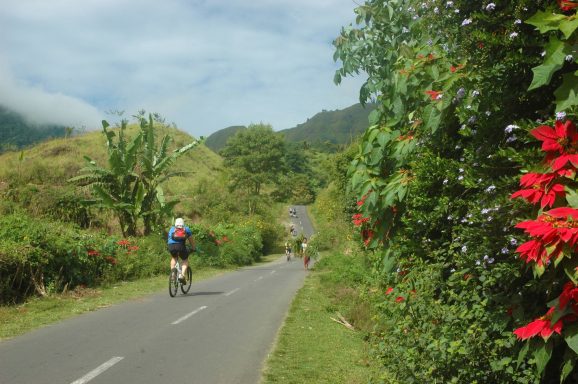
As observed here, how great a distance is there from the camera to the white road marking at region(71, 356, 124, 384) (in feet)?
19.3

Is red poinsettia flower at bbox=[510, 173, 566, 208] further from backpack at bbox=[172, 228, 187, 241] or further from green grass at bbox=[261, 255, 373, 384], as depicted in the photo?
backpack at bbox=[172, 228, 187, 241]

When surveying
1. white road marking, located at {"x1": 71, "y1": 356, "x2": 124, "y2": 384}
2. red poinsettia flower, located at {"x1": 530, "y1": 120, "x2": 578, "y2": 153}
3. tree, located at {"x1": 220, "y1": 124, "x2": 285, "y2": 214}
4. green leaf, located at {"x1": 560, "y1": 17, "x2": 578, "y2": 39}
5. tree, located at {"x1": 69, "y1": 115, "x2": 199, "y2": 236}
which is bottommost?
white road marking, located at {"x1": 71, "y1": 356, "x2": 124, "y2": 384}

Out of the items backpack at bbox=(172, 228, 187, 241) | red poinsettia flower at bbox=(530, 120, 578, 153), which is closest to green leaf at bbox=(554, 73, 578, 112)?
red poinsettia flower at bbox=(530, 120, 578, 153)

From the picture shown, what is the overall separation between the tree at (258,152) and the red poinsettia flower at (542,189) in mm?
78501

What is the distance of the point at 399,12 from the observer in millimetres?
5172

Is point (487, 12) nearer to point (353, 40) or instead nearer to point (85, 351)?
point (353, 40)

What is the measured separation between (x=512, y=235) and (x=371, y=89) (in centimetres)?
252

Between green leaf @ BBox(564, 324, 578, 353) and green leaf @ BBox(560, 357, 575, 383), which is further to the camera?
green leaf @ BBox(560, 357, 575, 383)

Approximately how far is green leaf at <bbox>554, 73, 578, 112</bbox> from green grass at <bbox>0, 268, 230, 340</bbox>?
8758mm

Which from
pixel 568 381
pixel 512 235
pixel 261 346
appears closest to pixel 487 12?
pixel 512 235

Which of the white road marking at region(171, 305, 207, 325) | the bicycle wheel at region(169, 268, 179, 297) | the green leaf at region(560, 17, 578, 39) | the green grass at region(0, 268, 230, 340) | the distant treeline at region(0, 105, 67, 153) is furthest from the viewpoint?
the distant treeline at region(0, 105, 67, 153)

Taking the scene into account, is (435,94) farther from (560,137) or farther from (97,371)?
(97,371)

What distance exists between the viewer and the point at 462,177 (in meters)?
3.59

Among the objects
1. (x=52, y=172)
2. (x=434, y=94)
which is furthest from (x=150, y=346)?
(x=52, y=172)
